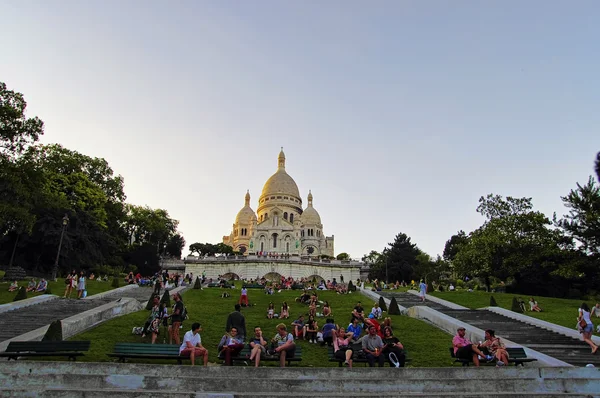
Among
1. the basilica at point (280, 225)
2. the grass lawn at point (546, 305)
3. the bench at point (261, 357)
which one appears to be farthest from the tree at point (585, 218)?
the basilica at point (280, 225)

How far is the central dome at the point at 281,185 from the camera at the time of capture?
103500 mm

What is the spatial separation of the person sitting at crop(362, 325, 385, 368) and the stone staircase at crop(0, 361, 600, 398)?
133cm

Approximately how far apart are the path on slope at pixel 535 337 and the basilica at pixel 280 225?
62.7 meters

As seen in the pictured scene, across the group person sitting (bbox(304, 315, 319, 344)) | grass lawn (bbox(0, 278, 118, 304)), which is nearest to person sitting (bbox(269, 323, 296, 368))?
person sitting (bbox(304, 315, 319, 344))

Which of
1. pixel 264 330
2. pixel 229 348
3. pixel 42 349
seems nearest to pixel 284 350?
pixel 229 348

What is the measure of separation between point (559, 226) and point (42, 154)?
4607 centimetres

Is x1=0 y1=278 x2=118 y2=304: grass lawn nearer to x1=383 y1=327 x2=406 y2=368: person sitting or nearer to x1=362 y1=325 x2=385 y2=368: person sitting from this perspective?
x1=362 y1=325 x2=385 y2=368: person sitting

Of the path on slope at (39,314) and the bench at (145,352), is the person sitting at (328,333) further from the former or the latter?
the path on slope at (39,314)

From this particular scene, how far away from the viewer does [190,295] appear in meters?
29.2

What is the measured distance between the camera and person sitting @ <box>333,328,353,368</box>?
34.9 feet

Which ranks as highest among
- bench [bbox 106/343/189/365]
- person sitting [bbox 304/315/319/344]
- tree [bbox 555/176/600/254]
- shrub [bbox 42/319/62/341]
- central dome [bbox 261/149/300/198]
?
central dome [bbox 261/149/300/198]

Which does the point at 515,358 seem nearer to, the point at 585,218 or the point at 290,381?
the point at 290,381

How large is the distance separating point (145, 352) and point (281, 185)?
307 ft

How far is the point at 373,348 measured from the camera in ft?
36.5
